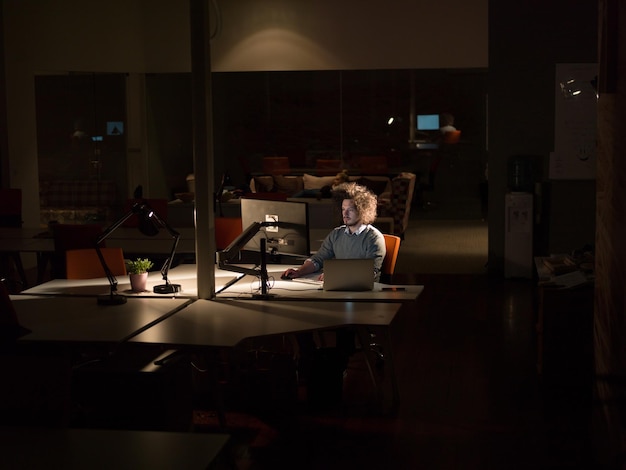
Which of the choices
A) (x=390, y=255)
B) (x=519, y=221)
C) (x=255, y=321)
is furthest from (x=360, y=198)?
(x=519, y=221)

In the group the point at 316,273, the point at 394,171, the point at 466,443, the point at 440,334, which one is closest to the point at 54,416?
the point at 466,443

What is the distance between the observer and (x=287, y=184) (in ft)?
46.0

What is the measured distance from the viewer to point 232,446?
201 inches

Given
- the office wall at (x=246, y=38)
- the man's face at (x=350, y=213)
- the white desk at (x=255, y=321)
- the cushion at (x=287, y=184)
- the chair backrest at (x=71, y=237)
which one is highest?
the office wall at (x=246, y=38)

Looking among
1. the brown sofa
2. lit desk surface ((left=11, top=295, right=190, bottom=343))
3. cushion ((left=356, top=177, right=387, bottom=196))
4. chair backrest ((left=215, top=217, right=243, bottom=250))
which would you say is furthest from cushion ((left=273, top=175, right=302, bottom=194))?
lit desk surface ((left=11, top=295, right=190, bottom=343))

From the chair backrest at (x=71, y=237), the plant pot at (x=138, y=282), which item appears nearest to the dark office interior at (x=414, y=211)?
the plant pot at (x=138, y=282)

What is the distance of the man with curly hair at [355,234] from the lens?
21.1ft

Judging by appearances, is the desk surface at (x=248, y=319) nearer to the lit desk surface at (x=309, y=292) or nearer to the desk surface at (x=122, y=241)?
the lit desk surface at (x=309, y=292)

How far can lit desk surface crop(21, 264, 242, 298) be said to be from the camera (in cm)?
598

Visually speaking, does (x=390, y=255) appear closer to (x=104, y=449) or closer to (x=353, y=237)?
(x=353, y=237)

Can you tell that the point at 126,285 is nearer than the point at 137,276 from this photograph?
No

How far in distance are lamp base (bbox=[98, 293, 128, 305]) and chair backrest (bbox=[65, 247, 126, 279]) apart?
100 centimetres

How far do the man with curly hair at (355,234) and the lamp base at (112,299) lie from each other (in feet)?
4.02

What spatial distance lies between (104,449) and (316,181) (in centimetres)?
1105
